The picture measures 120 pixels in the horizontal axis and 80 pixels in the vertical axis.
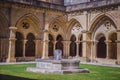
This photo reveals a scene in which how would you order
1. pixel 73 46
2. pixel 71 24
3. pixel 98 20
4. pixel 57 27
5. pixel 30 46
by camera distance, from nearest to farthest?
pixel 98 20
pixel 30 46
pixel 57 27
pixel 71 24
pixel 73 46

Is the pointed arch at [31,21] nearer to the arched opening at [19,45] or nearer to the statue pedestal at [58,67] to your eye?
the arched opening at [19,45]

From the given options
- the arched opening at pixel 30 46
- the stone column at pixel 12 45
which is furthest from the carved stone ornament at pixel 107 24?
the stone column at pixel 12 45

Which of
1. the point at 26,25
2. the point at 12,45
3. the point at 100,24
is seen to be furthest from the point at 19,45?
the point at 100,24

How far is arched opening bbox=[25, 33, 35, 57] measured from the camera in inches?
928

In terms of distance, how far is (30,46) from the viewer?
23.7 m

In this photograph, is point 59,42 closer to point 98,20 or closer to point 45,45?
point 45,45

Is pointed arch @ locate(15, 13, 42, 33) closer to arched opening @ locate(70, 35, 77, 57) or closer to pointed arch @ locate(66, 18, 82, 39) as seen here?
pointed arch @ locate(66, 18, 82, 39)

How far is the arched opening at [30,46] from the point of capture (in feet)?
77.3

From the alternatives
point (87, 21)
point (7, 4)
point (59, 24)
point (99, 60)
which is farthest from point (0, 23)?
point (99, 60)

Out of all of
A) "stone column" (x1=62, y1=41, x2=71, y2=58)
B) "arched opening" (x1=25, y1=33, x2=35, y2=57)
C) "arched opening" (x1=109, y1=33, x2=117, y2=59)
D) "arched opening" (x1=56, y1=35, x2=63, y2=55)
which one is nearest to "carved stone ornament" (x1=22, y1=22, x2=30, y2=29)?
"arched opening" (x1=25, y1=33, x2=35, y2=57)

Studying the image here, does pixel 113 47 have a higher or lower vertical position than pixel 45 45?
lower

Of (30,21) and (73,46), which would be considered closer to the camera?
(30,21)

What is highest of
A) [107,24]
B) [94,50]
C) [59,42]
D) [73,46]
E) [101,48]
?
[107,24]

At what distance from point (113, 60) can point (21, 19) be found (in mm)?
9623
